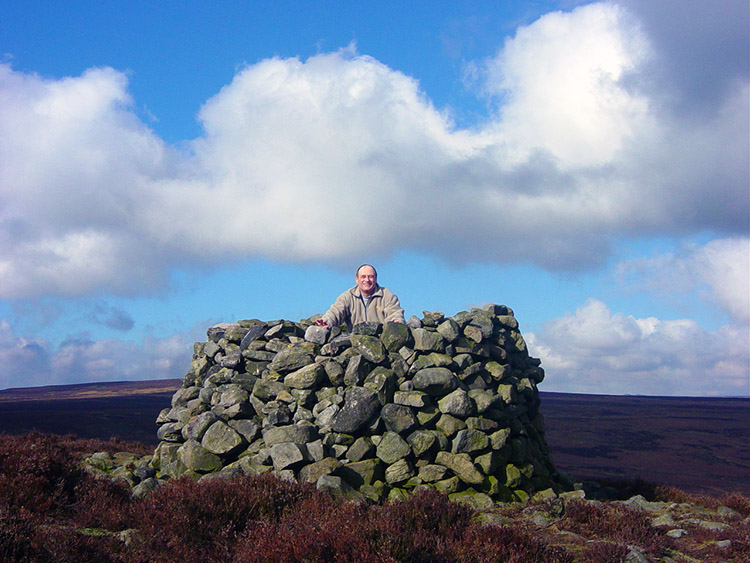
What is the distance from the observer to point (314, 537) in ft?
18.0

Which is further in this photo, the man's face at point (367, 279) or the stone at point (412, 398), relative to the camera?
the man's face at point (367, 279)

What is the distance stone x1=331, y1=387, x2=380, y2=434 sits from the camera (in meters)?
9.72

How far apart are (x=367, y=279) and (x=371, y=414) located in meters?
3.10

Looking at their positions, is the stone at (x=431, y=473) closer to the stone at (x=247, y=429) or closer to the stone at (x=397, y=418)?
the stone at (x=397, y=418)

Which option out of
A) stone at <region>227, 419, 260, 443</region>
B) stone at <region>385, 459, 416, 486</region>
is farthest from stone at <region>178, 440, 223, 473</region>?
stone at <region>385, 459, 416, 486</region>

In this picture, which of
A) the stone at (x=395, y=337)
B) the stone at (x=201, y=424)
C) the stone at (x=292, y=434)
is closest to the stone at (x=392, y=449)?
the stone at (x=292, y=434)

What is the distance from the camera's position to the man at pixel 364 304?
11.9 m

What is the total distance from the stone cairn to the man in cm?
68

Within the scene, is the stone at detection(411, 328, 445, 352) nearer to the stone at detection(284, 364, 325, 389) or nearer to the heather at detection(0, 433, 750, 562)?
the stone at detection(284, 364, 325, 389)

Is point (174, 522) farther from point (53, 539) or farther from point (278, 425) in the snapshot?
point (278, 425)

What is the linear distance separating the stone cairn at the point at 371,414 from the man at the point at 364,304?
683mm

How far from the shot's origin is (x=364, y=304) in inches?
480

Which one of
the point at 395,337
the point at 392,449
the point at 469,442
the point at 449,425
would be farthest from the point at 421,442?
the point at 395,337

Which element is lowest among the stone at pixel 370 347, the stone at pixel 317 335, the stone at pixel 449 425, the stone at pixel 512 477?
the stone at pixel 512 477
